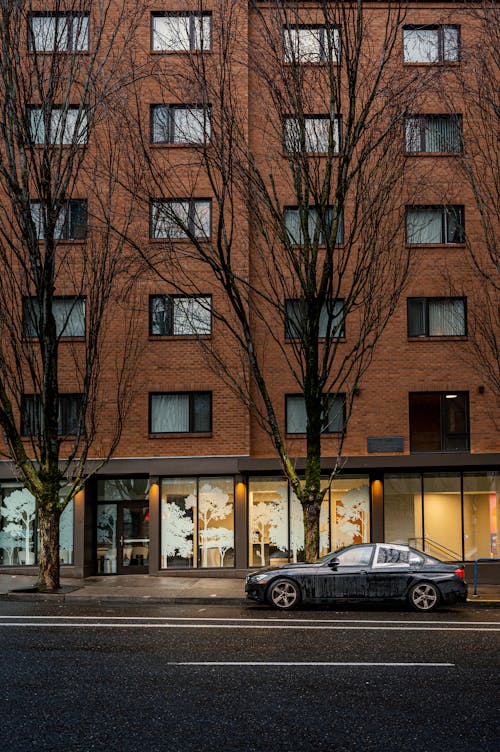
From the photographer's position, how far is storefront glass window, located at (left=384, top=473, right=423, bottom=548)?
23359 millimetres

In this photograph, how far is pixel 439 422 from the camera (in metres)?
23.8

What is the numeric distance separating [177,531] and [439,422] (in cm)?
772

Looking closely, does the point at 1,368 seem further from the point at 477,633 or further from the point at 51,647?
the point at 477,633

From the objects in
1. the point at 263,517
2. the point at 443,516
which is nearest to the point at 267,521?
the point at 263,517

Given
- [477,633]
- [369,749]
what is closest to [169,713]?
[369,749]

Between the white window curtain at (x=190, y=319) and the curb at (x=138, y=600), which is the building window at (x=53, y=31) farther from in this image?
the curb at (x=138, y=600)

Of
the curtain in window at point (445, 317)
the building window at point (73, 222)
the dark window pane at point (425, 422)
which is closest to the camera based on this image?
the building window at point (73, 222)

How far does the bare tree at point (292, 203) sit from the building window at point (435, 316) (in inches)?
47.7

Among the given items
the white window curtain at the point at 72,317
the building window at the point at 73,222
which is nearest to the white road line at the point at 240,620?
the white window curtain at the point at 72,317

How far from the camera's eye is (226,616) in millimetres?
15094

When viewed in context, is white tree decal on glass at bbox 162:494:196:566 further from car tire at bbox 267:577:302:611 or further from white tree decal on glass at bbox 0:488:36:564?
car tire at bbox 267:577:302:611

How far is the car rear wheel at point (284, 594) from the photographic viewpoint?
52.5 feet

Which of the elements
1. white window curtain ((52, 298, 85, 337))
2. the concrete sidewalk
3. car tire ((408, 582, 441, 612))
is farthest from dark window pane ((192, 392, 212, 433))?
car tire ((408, 582, 441, 612))

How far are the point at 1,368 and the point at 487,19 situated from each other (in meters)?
13.0
